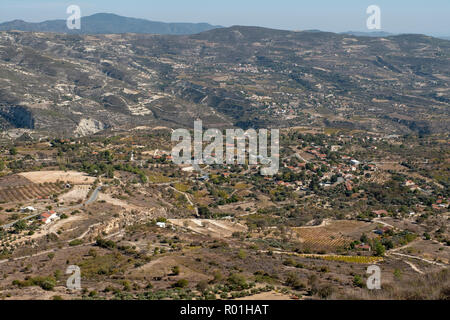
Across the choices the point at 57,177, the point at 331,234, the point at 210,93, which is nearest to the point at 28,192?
the point at 57,177

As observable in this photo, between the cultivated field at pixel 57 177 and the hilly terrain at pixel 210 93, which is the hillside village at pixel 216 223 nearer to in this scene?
the cultivated field at pixel 57 177

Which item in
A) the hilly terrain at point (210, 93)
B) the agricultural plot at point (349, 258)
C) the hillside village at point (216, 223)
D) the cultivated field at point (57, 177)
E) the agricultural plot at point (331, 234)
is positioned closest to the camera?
the hillside village at point (216, 223)

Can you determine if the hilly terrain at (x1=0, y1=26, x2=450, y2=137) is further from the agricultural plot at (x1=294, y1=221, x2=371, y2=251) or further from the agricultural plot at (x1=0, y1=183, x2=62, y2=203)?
the agricultural plot at (x1=294, y1=221, x2=371, y2=251)

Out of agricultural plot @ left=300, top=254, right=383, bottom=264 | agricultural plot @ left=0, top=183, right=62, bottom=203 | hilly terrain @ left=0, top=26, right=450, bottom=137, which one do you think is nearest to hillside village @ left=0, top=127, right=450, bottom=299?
agricultural plot @ left=0, top=183, right=62, bottom=203

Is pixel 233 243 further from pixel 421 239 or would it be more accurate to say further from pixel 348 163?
pixel 348 163

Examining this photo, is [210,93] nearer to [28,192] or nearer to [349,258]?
[28,192]

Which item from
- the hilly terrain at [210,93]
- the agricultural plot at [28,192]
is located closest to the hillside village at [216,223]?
the agricultural plot at [28,192]
